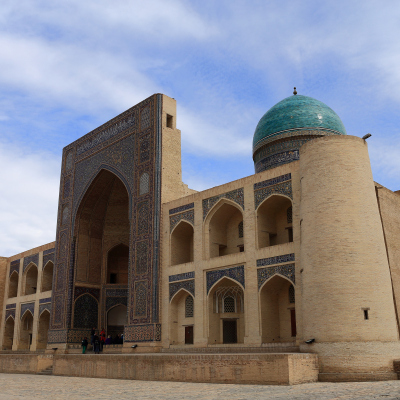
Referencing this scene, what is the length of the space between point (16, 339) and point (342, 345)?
13773 millimetres

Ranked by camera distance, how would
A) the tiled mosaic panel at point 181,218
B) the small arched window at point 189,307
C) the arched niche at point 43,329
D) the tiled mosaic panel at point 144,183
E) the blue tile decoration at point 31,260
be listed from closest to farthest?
the small arched window at point 189,307, the tiled mosaic panel at point 181,218, the tiled mosaic panel at point 144,183, the arched niche at point 43,329, the blue tile decoration at point 31,260

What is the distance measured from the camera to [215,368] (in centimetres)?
757

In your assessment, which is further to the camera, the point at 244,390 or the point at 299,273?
the point at 299,273

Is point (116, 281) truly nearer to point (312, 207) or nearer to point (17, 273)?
point (17, 273)

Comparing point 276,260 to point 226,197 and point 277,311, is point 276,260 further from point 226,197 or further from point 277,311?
point 226,197

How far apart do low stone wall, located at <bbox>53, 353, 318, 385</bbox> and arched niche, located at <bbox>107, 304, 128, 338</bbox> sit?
569 centimetres

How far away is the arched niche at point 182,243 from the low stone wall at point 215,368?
10.5ft

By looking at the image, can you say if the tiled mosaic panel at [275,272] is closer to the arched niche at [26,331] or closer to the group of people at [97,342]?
the group of people at [97,342]

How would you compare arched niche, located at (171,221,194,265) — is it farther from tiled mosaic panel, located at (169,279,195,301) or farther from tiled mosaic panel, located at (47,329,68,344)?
tiled mosaic panel, located at (47,329,68,344)

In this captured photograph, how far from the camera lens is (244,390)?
20.6ft

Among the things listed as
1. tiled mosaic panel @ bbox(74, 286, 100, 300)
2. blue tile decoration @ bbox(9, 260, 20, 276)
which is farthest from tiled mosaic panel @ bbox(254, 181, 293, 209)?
blue tile decoration @ bbox(9, 260, 20, 276)

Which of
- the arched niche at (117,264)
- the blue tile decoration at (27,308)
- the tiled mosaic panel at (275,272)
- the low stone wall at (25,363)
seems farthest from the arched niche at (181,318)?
the blue tile decoration at (27,308)

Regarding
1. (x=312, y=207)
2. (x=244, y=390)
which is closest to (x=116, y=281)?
(x=312, y=207)

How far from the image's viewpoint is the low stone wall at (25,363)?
11.9 meters
